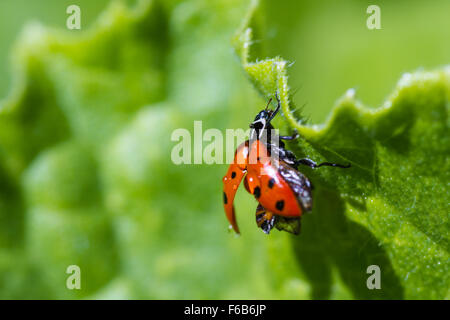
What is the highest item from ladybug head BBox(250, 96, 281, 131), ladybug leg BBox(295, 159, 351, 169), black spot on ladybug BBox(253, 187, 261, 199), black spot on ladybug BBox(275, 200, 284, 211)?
ladybug head BBox(250, 96, 281, 131)

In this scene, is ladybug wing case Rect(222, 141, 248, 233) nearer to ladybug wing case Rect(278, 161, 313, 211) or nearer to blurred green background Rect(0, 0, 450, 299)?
ladybug wing case Rect(278, 161, 313, 211)

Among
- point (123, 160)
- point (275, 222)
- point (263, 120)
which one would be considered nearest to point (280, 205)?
point (275, 222)

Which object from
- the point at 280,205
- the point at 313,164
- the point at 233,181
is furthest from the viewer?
the point at 233,181

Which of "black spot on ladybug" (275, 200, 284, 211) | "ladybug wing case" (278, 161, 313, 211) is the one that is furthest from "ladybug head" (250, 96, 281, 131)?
"black spot on ladybug" (275, 200, 284, 211)

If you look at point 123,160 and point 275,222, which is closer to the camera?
point 275,222

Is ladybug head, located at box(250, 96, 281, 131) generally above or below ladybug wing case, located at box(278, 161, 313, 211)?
above

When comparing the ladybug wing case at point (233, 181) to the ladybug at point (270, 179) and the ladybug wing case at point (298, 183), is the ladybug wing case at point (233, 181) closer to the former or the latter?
the ladybug at point (270, 179)

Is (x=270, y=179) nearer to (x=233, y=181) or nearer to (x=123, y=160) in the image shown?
(x=233, y=181)
